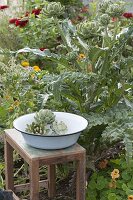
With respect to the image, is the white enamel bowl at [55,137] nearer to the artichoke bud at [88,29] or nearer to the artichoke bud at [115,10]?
the artichoke bud at [88,29]

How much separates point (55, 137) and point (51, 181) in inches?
28.9

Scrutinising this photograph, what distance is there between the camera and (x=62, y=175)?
3.19 meters

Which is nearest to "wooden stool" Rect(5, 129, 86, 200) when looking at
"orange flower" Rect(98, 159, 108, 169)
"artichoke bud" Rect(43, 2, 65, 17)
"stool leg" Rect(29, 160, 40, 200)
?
"stool leg" Rect(29, 160, 40, 200)

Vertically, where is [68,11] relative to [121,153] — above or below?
above

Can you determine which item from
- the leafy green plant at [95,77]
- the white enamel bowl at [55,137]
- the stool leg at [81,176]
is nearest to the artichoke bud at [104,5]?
the leafy green plant at [95,77]

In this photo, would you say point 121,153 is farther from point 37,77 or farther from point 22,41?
point 22,41

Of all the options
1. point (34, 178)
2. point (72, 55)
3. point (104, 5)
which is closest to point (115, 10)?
point (104, 5)

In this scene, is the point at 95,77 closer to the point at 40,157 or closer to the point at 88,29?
the point at 88,29

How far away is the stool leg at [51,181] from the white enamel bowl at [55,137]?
1.66 feet

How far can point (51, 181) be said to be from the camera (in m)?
2.98

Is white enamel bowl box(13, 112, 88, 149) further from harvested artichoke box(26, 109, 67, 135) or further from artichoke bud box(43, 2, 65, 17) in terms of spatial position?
artichoke bud box(43, 2, 65, 17)

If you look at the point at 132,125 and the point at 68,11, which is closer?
the point at 132,125

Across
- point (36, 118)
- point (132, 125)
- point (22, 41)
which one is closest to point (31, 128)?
point (36, 118)

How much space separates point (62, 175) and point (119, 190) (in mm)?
533
